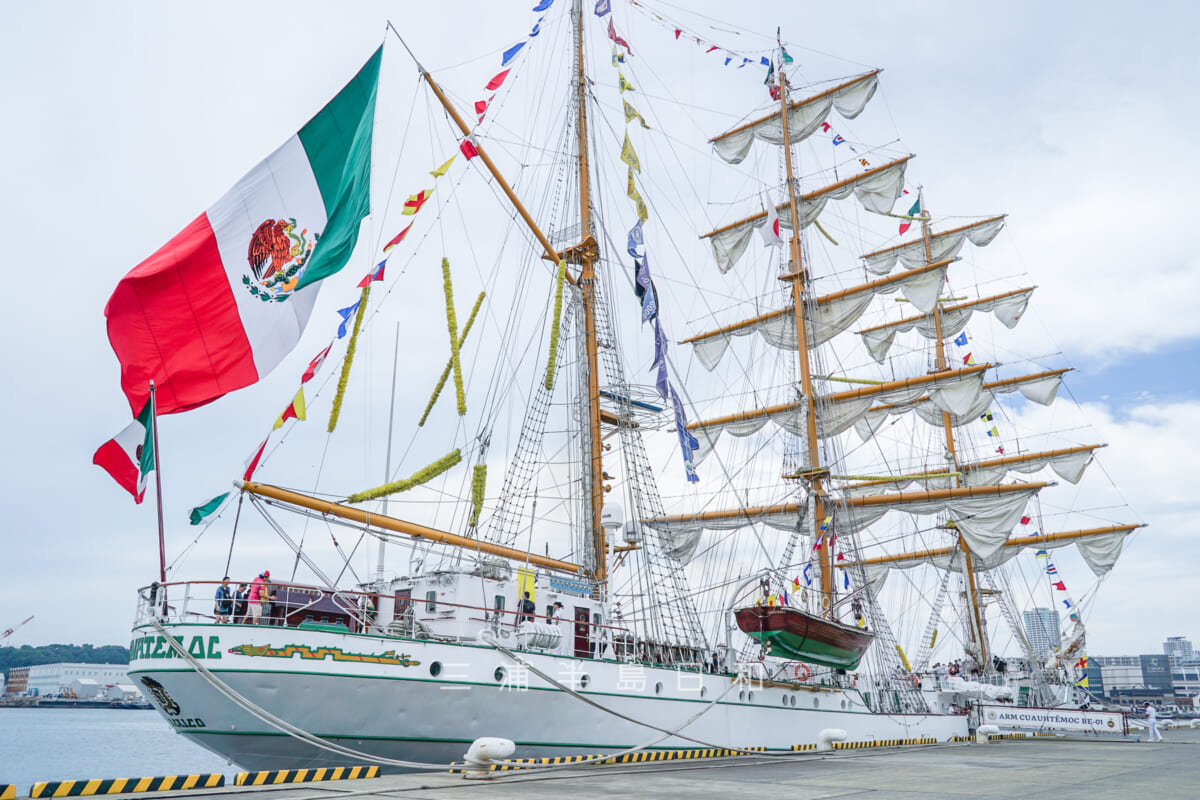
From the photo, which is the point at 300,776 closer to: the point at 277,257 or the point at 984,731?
the point at 277,257

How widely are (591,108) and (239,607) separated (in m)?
19.0

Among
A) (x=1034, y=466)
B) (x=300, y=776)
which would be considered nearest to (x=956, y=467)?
(x=1034, y=466)

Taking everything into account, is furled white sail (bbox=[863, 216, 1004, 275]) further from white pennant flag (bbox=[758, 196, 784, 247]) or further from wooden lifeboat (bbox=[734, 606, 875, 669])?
wooden lifeboat (bbox=[734, 606, 875, 669])

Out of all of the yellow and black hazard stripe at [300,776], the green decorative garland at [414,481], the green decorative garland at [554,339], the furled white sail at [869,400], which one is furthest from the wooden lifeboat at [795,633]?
the furled white sail at [869,400]

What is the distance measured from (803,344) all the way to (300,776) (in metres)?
27.7

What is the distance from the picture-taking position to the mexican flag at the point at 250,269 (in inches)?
503

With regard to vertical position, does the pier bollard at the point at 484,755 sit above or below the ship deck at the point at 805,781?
above

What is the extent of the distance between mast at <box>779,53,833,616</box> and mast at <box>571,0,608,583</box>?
1025 centimetres

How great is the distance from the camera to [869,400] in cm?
3888

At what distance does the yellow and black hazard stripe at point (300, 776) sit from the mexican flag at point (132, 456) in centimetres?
456

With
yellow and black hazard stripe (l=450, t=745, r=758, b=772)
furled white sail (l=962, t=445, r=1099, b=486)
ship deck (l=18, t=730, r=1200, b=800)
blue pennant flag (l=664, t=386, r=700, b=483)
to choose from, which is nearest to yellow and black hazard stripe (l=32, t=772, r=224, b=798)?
ship deck (l=18, t=730, r=1200, b=800)

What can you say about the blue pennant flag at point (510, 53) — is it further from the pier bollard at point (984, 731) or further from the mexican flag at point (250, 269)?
the pier bollard at point (984, 731)

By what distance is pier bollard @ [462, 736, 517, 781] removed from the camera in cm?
1212

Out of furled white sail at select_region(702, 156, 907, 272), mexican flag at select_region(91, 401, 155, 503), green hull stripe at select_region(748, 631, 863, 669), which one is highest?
furled white sail at select_region(702, 156, 907, 272)
